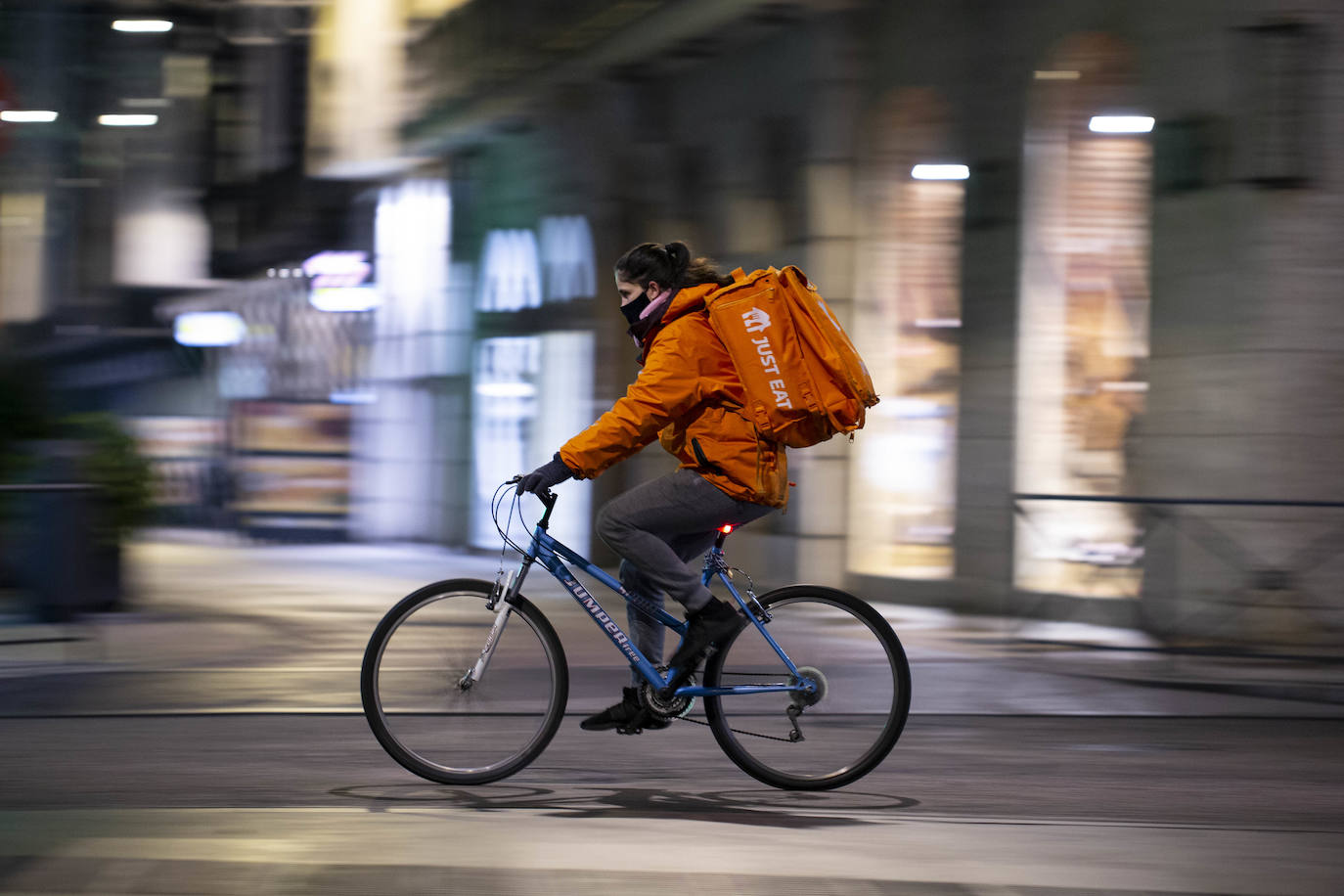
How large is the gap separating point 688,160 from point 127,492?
723cm

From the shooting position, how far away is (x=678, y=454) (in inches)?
231

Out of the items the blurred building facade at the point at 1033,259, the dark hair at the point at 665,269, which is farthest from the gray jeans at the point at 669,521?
the blurred building facade at the point at 1033,259

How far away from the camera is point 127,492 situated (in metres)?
12.8

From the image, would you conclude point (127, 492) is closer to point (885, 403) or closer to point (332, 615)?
point (332, 615)

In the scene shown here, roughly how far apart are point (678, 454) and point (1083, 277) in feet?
25.7

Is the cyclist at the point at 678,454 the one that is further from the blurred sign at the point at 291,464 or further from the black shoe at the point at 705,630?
the blurred sign at the point at 291,464

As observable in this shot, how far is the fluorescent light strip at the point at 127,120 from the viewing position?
32.9 meters

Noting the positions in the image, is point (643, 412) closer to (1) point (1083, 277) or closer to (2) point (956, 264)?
(1) point (1083, 277)

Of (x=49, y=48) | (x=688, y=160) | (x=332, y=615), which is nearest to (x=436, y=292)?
(x=688, y=160)

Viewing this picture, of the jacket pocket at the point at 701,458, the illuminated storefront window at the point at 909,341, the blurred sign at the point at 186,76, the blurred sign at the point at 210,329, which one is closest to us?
the jacket pocket at the point at 701,458

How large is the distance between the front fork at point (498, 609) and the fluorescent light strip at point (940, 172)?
8.90 meters

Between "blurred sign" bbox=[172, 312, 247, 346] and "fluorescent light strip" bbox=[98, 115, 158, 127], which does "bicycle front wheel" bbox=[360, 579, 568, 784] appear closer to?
"blurred sign" bbox=[172, 312, 247, 346]

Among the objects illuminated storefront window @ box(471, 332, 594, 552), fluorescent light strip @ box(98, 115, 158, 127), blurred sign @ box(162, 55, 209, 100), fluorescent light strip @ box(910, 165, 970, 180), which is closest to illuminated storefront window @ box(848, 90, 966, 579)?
fluorescent light strip @ box(910, 165, 970, 180)

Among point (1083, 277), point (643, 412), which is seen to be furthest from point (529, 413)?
point (643, 412)
